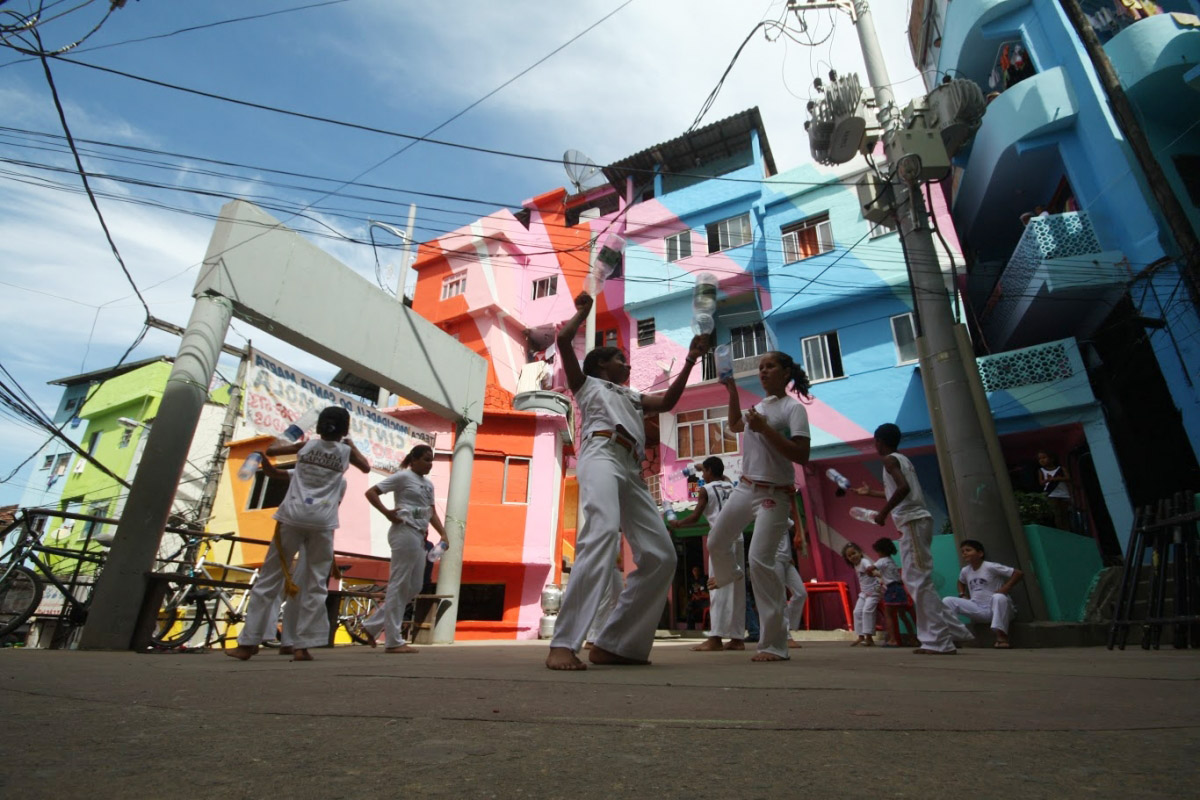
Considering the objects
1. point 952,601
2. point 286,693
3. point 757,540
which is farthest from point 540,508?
point 286,693

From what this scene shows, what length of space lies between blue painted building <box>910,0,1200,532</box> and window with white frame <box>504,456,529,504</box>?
11.9 metres

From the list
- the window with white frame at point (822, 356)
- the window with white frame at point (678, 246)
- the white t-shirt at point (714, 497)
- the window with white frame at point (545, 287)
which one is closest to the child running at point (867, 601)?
the white t-shirt at point (714, 497)

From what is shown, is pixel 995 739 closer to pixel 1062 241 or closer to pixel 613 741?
pixel 613 741

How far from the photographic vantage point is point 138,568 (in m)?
5.15

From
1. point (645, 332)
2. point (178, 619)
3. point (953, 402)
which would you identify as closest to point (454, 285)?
point (645, 332)

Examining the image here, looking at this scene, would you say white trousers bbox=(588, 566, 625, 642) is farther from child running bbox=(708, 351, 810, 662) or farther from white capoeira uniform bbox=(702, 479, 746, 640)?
child running bbox=(708, 351, 810, 662)

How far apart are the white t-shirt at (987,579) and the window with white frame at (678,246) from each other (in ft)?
50.5

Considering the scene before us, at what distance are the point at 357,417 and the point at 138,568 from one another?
13.7 ft

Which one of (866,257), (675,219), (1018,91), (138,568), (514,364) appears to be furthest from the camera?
(514,364)

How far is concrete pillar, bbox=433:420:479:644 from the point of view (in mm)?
8422

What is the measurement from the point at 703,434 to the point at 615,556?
14497 millimetres

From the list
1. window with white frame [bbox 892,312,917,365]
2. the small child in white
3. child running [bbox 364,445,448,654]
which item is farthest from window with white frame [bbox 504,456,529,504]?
the small child in white

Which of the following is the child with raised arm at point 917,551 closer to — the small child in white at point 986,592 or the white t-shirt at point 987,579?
the small child in white at point 986,592

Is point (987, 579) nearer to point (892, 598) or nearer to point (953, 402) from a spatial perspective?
point (892, 598)
